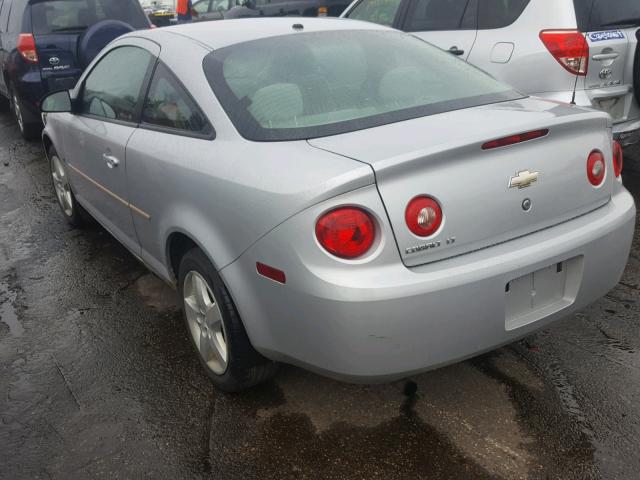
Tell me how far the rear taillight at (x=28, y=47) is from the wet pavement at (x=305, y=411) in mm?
4358

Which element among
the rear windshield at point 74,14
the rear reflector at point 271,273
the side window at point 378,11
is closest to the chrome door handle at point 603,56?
the side window at point 378,11

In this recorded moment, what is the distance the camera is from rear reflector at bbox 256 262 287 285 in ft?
7.14

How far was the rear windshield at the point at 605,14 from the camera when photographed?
14.9 feet

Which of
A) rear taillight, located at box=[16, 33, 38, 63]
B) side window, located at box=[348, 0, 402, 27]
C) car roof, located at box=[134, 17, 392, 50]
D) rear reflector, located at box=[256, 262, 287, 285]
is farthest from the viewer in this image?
rear taillight, located at box=[16, 33, 38, 63]

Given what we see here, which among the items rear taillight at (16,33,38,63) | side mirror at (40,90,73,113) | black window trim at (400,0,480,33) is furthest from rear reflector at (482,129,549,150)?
rear taillight at (16,33,38,63)

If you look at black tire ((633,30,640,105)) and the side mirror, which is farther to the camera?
black tire ((633,30,640,105))

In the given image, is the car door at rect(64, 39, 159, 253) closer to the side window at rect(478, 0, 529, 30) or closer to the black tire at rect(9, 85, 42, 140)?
the side window at rect(478, 0, 529, 30)

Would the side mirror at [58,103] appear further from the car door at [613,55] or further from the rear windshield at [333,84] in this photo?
the car door at [613,55]

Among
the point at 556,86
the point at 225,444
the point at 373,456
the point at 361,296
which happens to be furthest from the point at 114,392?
the point at 556,86

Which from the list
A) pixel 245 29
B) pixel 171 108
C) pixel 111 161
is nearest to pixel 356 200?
pixel 171 108

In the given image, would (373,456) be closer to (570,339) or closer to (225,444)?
(225,444)

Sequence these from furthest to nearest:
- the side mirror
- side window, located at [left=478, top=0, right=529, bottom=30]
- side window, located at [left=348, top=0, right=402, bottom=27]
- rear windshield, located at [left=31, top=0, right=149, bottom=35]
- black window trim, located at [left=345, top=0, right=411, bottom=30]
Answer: rear windshield, located at [left=31, top=0, right=149, bottom=35] < side window, located at [left=348, top=0, right=402, bottom=27] < black window trim, located at [left=345, top=0, right=411, bottom=30] < side window, located at [left=478, top=0, right=529, bottom=30] < the side mirror

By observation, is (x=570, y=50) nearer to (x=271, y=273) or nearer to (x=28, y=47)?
(x=271, y=273)

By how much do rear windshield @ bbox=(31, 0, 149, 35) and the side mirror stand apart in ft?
11.8
